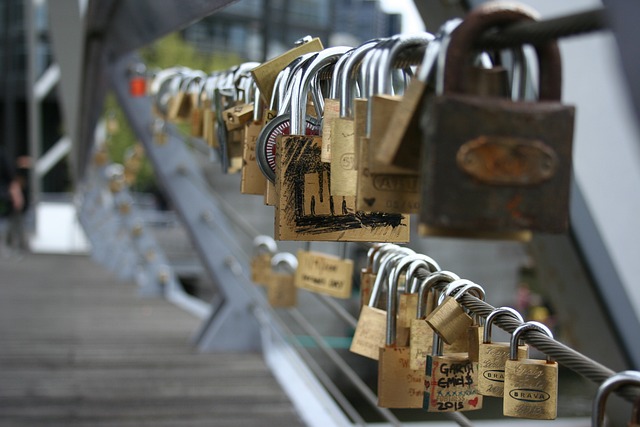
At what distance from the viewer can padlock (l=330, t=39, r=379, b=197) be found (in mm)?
1092

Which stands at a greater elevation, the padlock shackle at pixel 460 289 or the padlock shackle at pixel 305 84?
Answer: the padlock shackle at pixel 305 84

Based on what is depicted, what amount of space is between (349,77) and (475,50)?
0.39m

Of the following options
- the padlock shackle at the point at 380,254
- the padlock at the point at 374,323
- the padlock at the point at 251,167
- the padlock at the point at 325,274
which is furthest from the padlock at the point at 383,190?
the padlock at the point at 325,274

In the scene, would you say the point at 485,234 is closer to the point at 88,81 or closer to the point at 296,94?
the point at 296,94

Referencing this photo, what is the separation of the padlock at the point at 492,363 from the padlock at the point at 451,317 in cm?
3

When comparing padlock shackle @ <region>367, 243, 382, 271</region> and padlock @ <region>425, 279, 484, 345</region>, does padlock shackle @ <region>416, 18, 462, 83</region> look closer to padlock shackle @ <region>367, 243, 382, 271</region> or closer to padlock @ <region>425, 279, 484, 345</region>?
padlock @ <region>425, 279, 484, 345</region>

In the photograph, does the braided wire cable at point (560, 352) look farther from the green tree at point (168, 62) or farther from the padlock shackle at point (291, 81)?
the green tree at point (168, 62)

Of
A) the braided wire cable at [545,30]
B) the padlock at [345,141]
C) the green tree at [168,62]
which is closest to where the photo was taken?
the braided wire cable at [545,30]

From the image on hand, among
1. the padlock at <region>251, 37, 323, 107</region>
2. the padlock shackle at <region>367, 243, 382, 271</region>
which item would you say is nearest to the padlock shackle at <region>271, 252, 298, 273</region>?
the padlock shackle at <region>367, 243, 382, 271</region>

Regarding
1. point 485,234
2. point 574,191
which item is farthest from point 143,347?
point 485,234

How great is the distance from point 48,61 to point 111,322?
834 inches

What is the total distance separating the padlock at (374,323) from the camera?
5.21 ft

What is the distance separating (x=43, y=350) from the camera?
4.51 metres

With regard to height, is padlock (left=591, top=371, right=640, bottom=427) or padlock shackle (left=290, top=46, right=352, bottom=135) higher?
padlock shackle (left=290, top=46, right=352, bottom=135)
